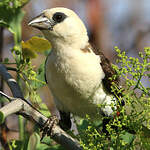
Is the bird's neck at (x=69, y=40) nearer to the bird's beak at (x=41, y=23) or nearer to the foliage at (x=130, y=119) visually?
the bird's beak at (x=41, y=23)

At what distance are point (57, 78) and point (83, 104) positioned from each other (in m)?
0.35

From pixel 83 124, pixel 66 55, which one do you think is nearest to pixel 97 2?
pixel 66 55

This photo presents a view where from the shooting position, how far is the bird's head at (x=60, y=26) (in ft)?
10.2

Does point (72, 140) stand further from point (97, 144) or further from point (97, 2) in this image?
point (97, 2)

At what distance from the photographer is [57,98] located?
11.1 ft

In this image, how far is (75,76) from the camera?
315 cm

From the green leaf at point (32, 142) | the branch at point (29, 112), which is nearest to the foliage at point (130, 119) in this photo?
the green leaf at point (32, 142)

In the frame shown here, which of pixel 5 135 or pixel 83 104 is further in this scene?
pixel 83 104

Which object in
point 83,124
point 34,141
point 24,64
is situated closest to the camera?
point 34,141

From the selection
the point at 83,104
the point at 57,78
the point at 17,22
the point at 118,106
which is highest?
the point at 17,22

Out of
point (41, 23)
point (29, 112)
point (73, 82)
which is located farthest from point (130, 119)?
point (41, 23)

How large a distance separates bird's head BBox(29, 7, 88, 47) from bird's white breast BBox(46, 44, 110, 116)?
0.34 ft

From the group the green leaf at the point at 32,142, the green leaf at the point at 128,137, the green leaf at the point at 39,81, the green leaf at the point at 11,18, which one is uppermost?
the green leaf at the point at 11,18

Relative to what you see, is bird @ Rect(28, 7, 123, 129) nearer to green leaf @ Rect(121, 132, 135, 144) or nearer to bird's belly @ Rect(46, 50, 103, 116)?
bird's belly @ Rect(46, 50, 103, 116)
